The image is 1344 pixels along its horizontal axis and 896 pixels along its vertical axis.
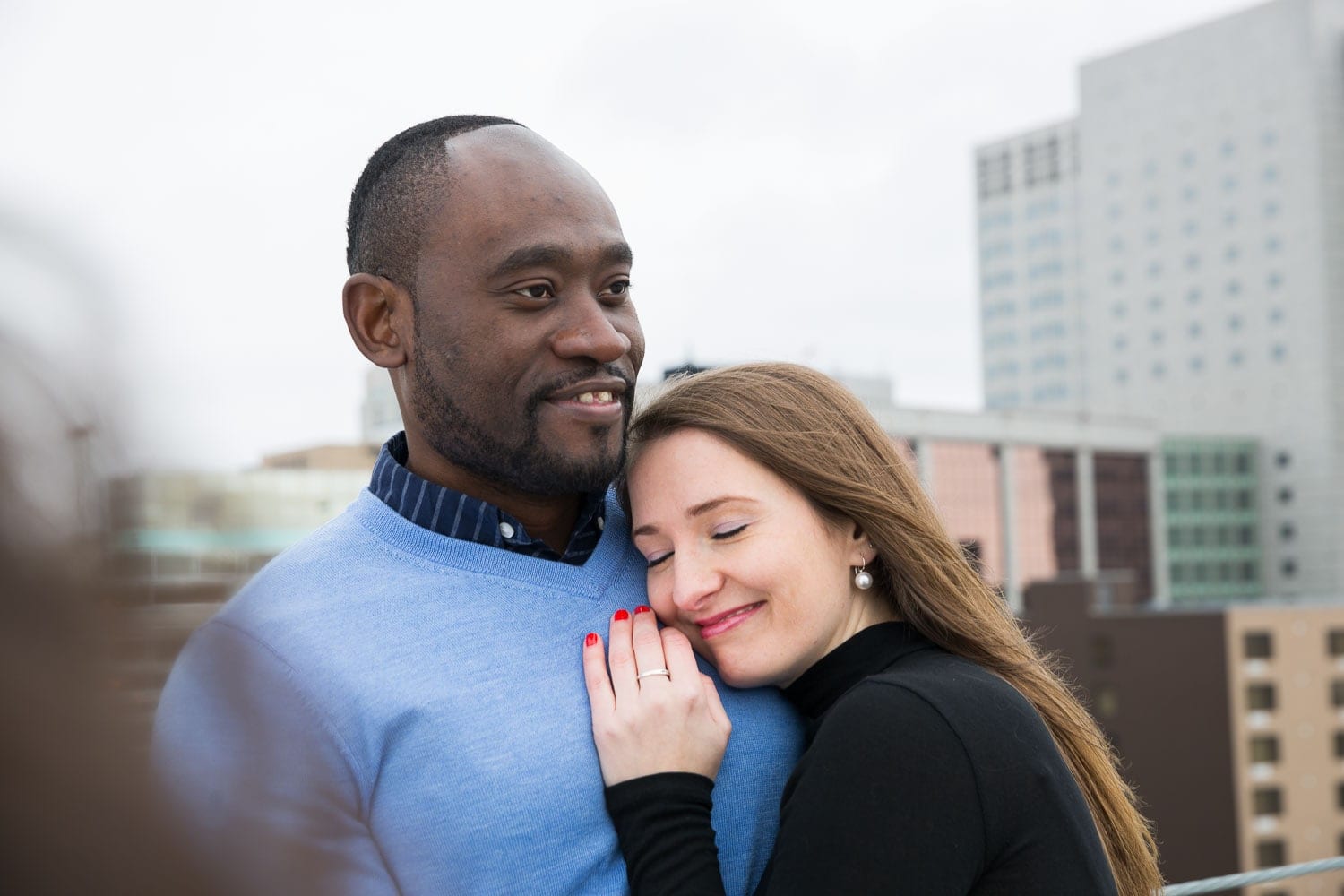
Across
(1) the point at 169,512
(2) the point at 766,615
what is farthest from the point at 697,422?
(1) the point at 169,512

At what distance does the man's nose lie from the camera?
2100mm

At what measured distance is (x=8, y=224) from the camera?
0.50 m

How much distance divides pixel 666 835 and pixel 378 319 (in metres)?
1.02

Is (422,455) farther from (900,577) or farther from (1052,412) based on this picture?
(1052,412)

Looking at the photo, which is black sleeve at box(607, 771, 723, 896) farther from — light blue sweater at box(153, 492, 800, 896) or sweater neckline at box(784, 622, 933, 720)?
sweater neckline at box(784, 622, 933, 720)

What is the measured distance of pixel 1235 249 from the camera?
76.2 m

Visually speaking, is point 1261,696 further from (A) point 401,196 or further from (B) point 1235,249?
(A) point 401,196

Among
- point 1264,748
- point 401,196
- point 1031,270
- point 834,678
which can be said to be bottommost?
point 1264,748

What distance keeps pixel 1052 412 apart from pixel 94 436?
63.3 m

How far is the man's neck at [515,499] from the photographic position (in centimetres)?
222

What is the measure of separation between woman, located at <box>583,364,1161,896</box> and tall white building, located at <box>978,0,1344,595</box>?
75.3 m

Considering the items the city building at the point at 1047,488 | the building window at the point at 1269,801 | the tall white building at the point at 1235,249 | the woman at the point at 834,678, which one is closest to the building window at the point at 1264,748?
the building window at the point at 1269,801

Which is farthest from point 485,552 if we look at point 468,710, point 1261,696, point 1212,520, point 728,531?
point 1212,520

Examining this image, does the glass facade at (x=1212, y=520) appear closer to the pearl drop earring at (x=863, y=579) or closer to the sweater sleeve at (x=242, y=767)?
the pearl drop earring at (x=863, y=579)
